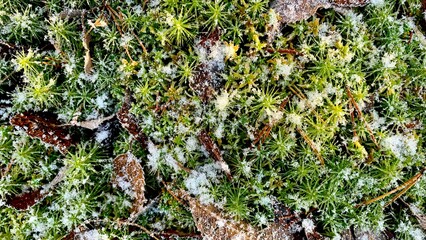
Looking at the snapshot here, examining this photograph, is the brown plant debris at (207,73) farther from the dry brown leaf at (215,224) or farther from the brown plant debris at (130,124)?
the dry brown leaf at (215,224)

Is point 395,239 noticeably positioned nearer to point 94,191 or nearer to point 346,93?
point 346,93

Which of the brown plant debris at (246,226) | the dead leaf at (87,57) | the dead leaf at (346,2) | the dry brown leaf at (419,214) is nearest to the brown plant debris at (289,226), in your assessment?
the brown plant debris at (246,226)

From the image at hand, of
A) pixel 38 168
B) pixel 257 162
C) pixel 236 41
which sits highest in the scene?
pixel 236 41

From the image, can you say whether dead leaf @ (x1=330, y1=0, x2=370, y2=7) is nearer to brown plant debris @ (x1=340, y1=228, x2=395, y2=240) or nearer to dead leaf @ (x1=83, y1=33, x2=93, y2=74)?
brown plant debris @ (x1=340, y1=228, x2=395, y2=240)

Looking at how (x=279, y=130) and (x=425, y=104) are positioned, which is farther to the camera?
(x=425, y=104)

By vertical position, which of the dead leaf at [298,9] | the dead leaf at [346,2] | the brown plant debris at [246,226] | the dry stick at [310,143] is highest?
the dead leaf at [346,2]

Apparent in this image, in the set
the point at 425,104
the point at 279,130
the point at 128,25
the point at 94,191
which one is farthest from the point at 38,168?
the point at 425,104

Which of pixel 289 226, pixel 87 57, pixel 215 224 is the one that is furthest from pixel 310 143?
pixel 87 57
